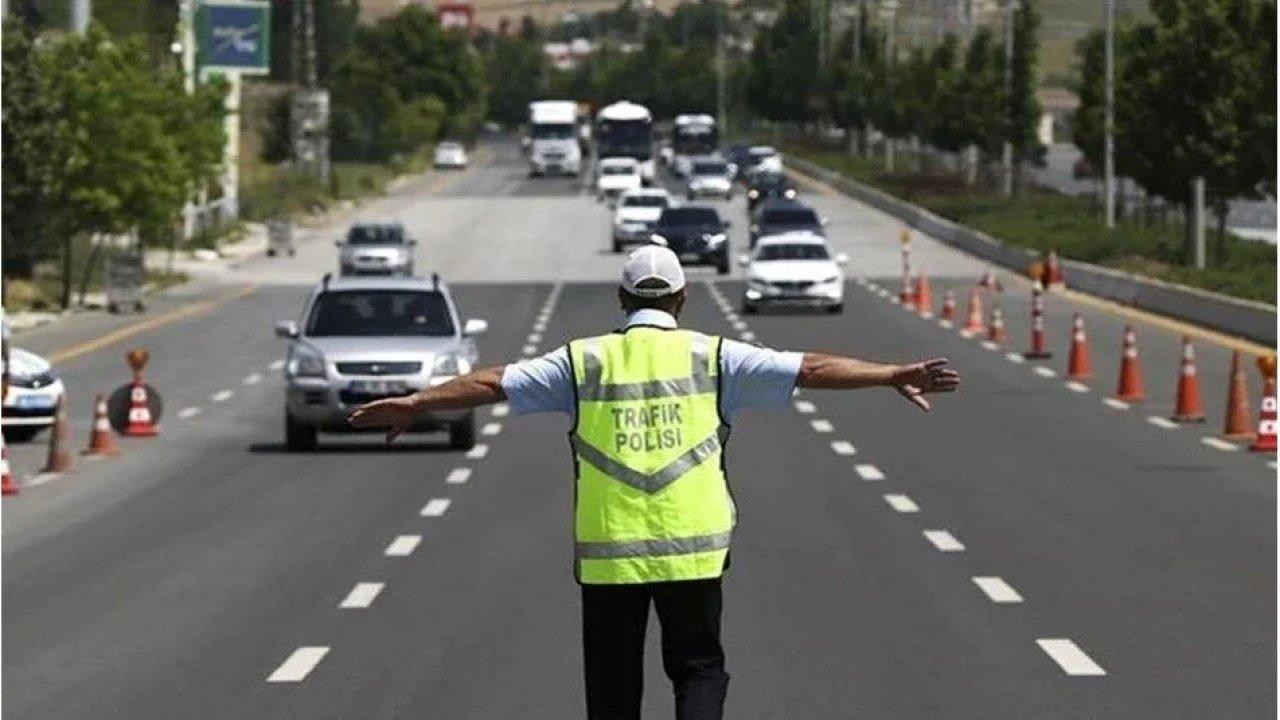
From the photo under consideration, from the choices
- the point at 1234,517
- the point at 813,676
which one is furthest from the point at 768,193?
the point at 813,676

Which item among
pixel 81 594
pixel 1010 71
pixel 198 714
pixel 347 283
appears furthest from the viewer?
pixel 1010 71

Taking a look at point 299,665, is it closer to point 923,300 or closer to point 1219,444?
point 1219,444

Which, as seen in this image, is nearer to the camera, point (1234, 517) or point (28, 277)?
point (1234, 517)

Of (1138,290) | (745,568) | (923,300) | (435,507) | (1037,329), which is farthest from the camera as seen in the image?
(923,300)

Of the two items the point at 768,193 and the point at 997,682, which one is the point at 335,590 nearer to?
the point at 997,682

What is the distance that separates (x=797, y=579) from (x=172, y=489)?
343 inches

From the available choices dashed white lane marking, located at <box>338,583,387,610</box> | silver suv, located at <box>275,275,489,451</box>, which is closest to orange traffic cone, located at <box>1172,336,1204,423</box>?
silver suv, located at <box>275,275,489,451</box>

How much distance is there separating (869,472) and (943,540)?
6.35 meters

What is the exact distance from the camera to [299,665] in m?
15.2

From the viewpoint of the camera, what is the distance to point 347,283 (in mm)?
31250

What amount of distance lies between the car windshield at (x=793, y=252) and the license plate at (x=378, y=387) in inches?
1154

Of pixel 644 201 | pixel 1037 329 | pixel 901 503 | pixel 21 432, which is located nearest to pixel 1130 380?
pixel 1037 329

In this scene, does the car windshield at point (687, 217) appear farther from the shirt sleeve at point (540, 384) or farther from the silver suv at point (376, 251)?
the shirt sleeve at point (540, 384)

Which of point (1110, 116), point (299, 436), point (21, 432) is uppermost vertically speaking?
point (1110, 116)
